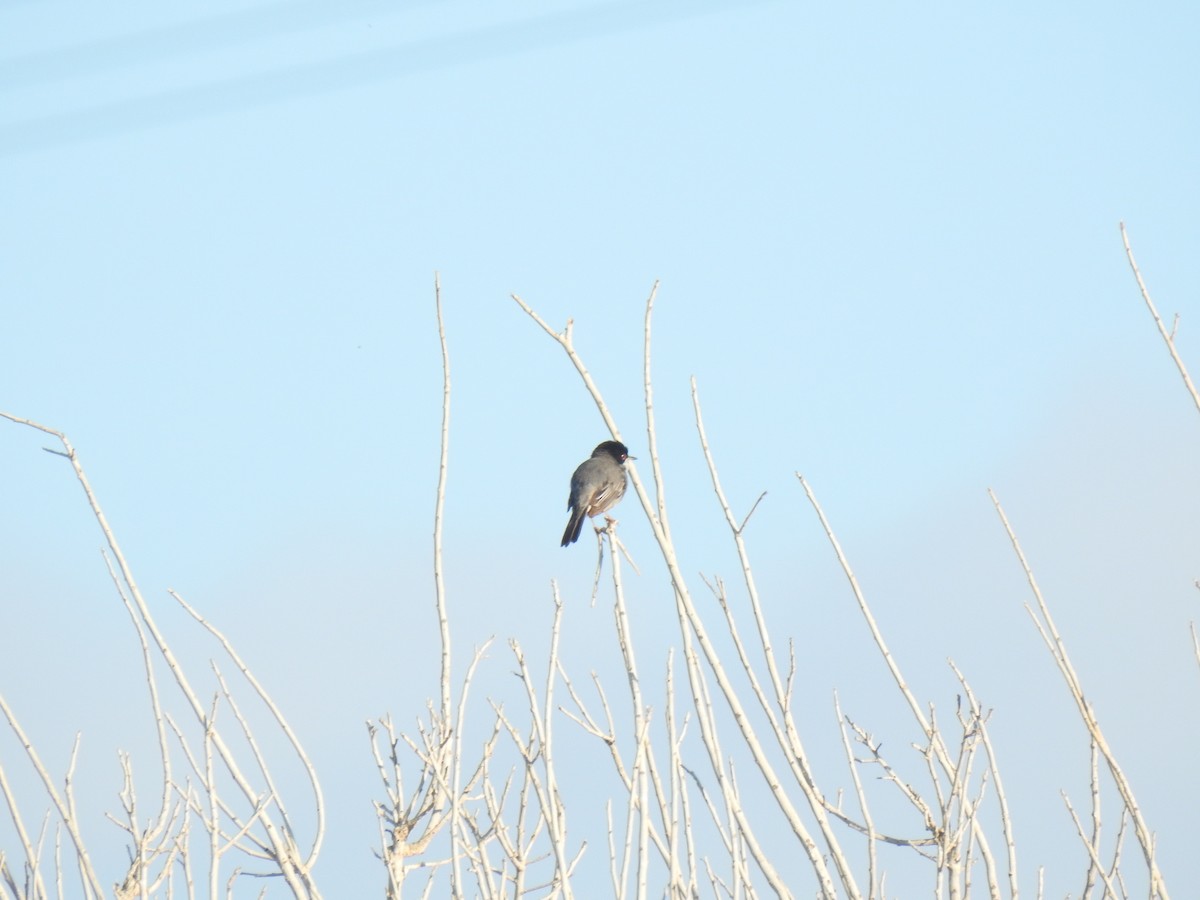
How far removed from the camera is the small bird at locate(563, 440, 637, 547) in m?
13.5

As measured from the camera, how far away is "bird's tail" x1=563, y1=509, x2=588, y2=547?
13484mm

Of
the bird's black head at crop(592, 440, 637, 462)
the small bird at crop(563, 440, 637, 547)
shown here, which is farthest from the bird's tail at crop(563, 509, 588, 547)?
the bird's black head at crop(592, 440, 637, 462)

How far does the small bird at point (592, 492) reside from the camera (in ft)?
44.4

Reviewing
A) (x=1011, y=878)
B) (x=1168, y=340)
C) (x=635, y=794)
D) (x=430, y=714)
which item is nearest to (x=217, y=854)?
(x=430, y=714)

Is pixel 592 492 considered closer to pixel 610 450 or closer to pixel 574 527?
pixel 574 527

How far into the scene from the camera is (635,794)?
18.0 ft

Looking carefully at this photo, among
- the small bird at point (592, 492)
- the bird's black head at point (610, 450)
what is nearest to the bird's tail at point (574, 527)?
the small bird at point (592, 492)

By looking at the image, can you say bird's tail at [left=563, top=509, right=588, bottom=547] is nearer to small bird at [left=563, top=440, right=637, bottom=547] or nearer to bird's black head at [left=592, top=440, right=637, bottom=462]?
small bird at [left=563, top=440, right=637, bottom=547]

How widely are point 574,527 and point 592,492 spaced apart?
1.16 ft

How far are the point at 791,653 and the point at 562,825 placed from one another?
44.0 inches

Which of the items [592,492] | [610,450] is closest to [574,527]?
[592,492]

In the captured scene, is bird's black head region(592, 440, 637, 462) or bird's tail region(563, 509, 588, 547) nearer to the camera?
bird's tail region(563, 509, 588, 547)

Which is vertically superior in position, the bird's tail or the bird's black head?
the bird's black head

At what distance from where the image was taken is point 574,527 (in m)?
13.6
